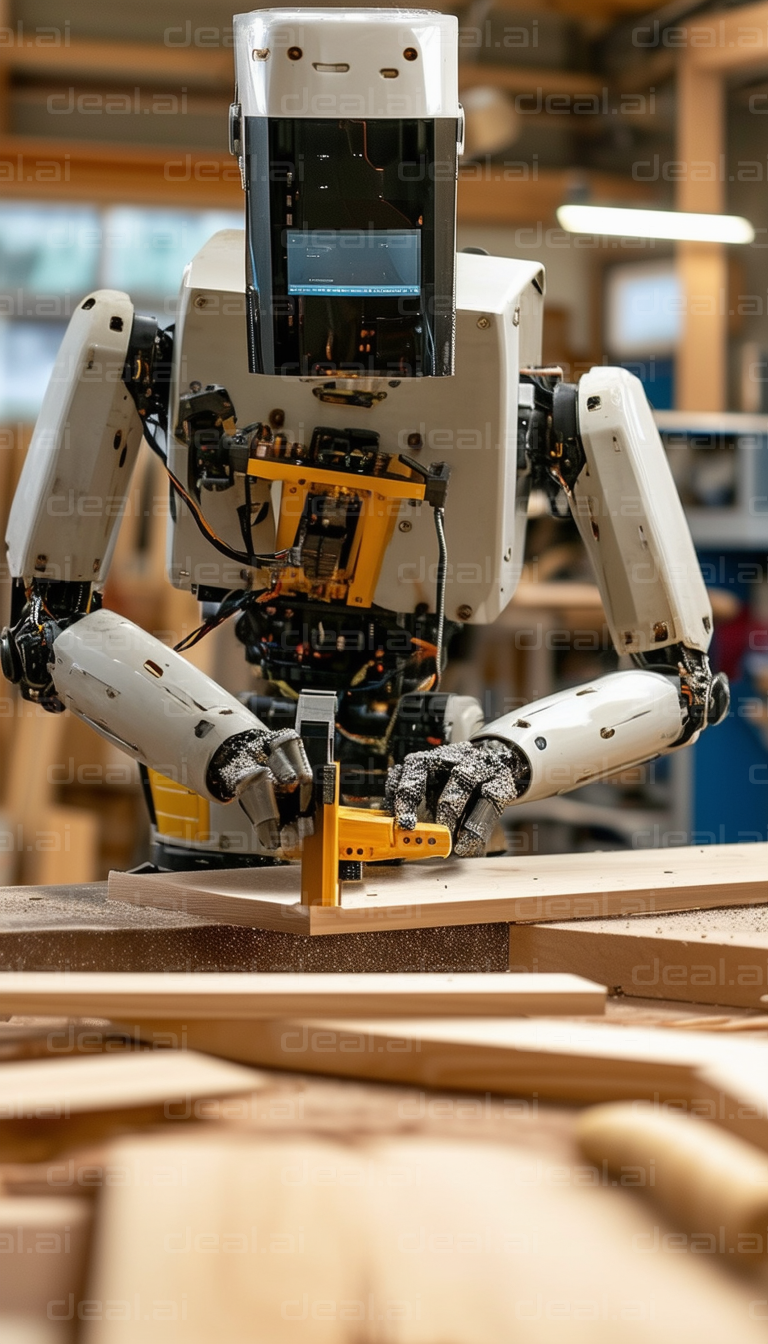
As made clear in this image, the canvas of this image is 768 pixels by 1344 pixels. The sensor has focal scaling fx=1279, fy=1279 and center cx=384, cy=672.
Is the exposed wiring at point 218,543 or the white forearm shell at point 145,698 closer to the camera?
the white forearm shell at point 145,698

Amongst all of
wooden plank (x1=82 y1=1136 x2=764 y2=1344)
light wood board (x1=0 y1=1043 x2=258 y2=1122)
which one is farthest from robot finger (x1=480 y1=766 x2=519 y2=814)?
wooden plank (x1=82 y1=1136 x2=764 y2=1344)

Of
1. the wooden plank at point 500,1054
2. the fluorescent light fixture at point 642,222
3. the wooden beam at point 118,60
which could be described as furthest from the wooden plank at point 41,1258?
the wooden beam at point 118,60

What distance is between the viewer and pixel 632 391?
193 cm

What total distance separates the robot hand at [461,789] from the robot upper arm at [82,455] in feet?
1.85

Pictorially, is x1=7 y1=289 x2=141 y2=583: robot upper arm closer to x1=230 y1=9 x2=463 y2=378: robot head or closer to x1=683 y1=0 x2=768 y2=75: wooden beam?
x1=230 y1=9 x2=463 y2=378: robot head

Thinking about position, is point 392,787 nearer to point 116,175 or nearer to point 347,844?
point 347,844

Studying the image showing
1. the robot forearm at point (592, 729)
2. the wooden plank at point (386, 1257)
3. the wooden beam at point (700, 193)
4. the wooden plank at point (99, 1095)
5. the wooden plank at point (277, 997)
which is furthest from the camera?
the wooden beam at point (700, 193)

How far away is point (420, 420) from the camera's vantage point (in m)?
1.79

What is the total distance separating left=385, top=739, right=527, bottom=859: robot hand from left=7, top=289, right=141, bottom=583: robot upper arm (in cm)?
56

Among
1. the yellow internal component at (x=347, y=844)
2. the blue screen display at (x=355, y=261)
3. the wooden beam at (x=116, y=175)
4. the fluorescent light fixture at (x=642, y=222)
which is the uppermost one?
the wooden beam at (x=116, y=175)

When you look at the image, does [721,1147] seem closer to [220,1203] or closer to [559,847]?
[220,1203]

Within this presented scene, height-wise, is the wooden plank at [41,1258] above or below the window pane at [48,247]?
below

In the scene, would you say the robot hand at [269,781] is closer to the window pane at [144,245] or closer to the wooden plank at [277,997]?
the wooden plank at [277,997]

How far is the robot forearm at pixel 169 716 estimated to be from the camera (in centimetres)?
155
